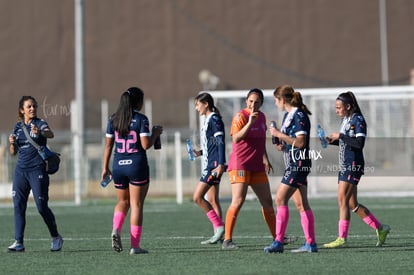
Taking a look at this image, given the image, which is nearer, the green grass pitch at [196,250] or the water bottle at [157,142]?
the green grass pitch at [196,250]

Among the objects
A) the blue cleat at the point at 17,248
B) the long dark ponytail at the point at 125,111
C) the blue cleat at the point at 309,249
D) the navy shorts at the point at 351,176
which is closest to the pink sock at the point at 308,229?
the blue cleat at the point at 309,249

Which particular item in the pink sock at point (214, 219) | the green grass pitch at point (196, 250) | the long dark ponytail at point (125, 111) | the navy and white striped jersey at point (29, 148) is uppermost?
the long dark ponytail at point (125, 111)

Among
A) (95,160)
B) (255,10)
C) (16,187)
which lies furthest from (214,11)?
(16,187)

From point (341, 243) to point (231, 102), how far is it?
538 inches

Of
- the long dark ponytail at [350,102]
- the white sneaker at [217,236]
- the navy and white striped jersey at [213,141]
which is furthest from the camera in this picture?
the white sneaker at [217,236]

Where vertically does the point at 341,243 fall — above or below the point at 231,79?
below

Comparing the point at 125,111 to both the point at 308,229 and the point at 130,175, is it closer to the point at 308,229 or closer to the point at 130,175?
the point at 130,175

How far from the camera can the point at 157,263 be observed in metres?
12.7

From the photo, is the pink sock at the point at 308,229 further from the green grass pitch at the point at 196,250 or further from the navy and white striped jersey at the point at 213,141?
the navy and white striped jersey at the point at 213,141

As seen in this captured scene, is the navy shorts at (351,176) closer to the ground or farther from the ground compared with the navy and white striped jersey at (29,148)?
closer to the ground

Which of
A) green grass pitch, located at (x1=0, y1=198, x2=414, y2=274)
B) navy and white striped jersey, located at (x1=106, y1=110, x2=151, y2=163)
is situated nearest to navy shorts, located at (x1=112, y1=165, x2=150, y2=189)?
navy and white striped jersey, located at (x1=106, y1=110, x2=151, y2=163)

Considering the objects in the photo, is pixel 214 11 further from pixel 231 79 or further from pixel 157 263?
pixel 157 263

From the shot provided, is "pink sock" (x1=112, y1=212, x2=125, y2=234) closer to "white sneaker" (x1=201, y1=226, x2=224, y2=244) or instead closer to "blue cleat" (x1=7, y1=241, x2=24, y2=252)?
"blue cleat" (x1=7, y1=241, x2=24, y2=252)

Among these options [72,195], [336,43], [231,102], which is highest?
[336,43]
